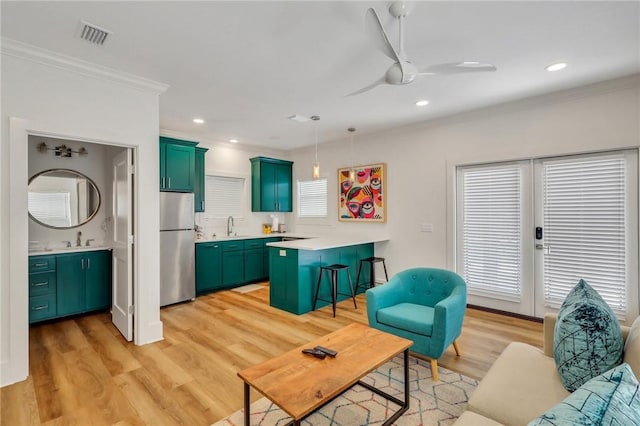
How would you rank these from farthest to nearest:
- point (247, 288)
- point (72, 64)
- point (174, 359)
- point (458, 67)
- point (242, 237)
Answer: point (242, 237), point (247, 288), point (174, 359), point (72, 64), point (458, 67)

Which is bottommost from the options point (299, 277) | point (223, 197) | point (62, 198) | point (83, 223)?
point (299, 277)

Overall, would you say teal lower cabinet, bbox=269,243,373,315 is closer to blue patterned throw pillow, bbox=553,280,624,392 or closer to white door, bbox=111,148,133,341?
white door, bbox=111,148,133,341

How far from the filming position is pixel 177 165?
4.55 m

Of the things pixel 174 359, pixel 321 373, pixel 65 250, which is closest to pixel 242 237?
pixel 65 250

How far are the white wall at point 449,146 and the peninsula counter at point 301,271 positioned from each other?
0.97 meters

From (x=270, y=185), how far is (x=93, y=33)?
4165 mm

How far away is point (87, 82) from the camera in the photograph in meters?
2.84

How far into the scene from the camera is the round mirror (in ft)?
12.9

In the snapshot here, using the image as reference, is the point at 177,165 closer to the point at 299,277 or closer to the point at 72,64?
the point at 72,64

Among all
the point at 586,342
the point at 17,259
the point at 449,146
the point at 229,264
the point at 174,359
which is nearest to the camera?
the point at 586,342

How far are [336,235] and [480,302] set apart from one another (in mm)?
2654

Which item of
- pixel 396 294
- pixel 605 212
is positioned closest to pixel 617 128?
pixel 605 212

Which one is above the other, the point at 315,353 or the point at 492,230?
the point at 492,230

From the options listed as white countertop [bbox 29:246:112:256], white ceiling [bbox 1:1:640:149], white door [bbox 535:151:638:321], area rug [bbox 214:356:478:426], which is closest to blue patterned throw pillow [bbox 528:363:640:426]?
area rug [bbox 214:356:478:426]
